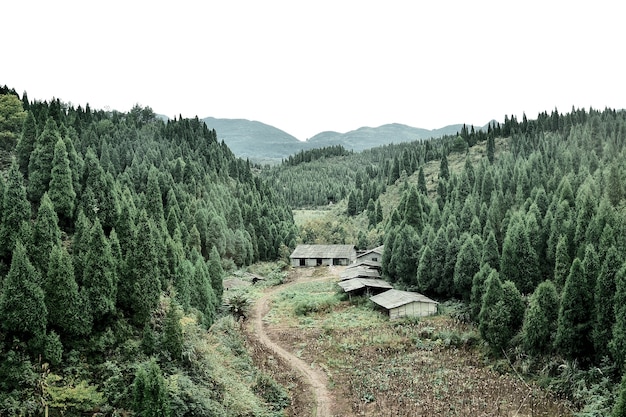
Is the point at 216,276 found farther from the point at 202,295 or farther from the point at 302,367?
the point at 302,367

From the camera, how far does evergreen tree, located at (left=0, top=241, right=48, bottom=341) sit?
A: 64.4ft

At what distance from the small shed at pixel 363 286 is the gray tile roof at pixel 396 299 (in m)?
3.28

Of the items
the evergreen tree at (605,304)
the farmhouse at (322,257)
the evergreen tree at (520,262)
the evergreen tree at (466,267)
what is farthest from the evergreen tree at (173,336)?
the farmhouse at (322,257)

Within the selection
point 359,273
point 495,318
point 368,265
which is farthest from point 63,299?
point 368,265

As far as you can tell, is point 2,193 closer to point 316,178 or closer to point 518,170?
point 518,170

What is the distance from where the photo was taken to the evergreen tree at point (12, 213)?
24.1 m

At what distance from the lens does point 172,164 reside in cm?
7550

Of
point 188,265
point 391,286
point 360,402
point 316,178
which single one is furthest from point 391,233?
point 316,178

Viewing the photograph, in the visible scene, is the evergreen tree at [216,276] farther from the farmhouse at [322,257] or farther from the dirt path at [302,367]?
the farmhouse at [322,257]

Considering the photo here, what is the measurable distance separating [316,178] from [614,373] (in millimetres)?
160380

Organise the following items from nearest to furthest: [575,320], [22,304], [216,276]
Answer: [22,304]
[575,320]
[216,276]

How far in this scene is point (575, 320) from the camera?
2727 cm

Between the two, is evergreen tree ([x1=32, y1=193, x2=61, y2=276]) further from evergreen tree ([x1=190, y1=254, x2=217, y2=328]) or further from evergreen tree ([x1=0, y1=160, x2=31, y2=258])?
evergreen tree ([x1=190, y1=254, x2=217, y2=328])

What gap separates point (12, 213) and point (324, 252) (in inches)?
2037
